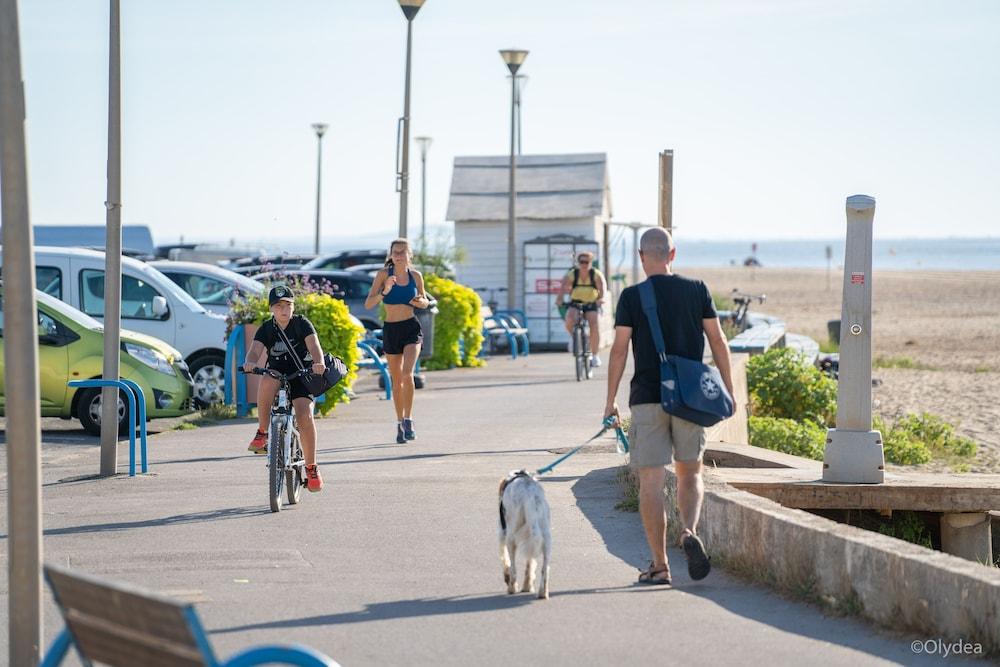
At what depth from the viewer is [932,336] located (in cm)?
3900

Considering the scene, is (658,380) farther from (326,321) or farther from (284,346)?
(326,321)

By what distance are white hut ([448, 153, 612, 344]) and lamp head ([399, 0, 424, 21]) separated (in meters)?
10.7

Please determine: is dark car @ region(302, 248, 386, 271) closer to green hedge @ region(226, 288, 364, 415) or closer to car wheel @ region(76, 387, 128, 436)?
green hedge @ region(226, 288, 364, 415)

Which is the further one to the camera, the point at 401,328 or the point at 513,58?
the point at 513,58

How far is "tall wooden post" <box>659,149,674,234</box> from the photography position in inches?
565

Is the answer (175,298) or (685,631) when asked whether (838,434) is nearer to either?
(685,631)

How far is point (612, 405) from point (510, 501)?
850mm

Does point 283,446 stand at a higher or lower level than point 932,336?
higher

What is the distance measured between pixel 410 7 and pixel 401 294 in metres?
7.79

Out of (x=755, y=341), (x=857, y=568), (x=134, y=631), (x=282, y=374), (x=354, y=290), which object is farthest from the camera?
(x=354, y=290)

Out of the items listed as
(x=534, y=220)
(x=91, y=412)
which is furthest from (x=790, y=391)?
(x=534, y=220)

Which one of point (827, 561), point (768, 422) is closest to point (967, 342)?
point (768, 422)

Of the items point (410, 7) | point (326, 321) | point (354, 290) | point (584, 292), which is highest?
point (410, 7)

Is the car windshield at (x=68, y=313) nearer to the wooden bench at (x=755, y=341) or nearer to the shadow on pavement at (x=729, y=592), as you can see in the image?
the shadow on pavement at (x=729, y=592)
